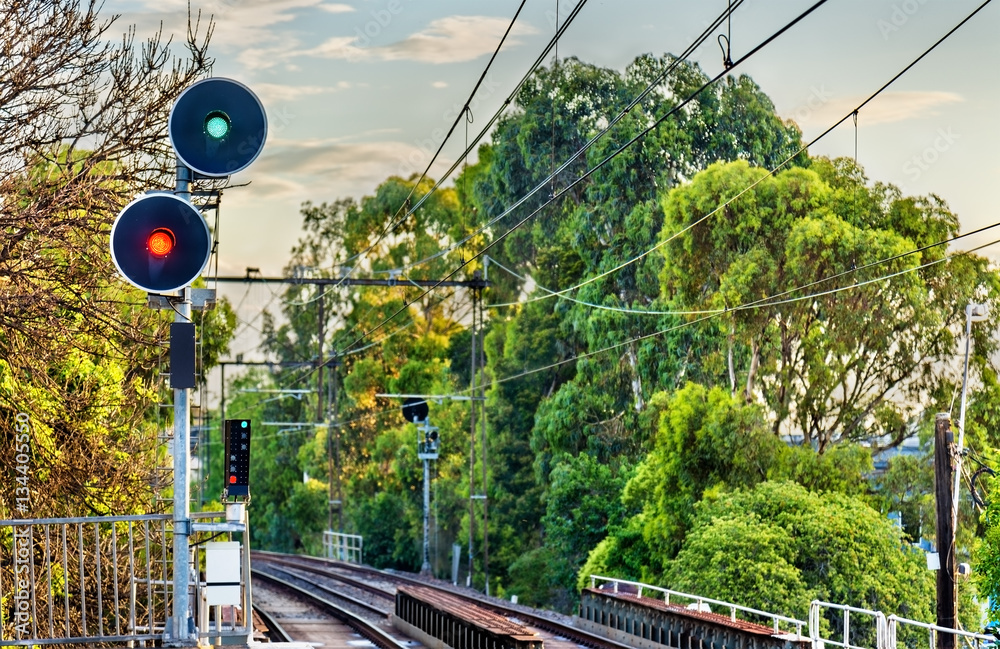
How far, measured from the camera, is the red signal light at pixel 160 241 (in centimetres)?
905

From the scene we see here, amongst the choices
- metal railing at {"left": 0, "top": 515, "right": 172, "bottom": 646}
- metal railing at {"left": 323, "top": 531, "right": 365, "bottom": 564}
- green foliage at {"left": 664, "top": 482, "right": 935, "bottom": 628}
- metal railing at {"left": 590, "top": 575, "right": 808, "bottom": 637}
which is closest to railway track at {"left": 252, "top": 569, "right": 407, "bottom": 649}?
metal railing at {"left": 590, "top": 575, "right": 808, "bottom": 637}

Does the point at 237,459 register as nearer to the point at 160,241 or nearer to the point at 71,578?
the point at 160,241

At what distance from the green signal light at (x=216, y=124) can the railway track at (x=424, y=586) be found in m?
13.8

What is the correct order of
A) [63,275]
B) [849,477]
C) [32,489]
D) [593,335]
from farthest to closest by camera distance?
1. [593,335]
2. [849,477]
3. [32,489]
4. [63,275]

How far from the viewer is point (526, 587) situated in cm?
4791

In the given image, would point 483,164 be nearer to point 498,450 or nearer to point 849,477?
point 498,450

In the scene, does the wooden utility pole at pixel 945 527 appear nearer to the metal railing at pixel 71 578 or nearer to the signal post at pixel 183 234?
the metal railing at pixel 71 578

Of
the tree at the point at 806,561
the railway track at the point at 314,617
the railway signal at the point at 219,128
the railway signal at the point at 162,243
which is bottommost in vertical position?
the railway track at the point at 314,617

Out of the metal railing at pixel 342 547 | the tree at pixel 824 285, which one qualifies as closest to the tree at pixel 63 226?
the tree at pixel 824 285

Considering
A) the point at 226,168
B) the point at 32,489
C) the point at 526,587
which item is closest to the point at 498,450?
the point at 526,587

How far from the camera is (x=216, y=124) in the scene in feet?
31.0

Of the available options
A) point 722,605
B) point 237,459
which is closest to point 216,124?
point 237,459

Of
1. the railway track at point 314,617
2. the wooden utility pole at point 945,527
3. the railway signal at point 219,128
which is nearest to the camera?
the railway signal at point 219,128

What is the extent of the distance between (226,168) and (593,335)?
33.7 meters
